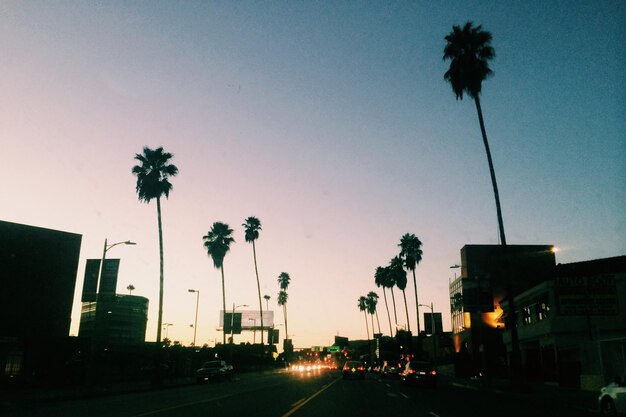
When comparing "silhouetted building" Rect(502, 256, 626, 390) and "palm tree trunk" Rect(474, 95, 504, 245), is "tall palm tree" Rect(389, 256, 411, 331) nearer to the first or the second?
"silhouetted building" Rect(502, 256, 626, 390)

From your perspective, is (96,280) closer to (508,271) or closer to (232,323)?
(508,271)

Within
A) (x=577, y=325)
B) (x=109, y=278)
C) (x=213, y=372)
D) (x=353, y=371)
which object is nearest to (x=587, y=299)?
(x=577, y=325)

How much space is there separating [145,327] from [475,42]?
17222 centimetres

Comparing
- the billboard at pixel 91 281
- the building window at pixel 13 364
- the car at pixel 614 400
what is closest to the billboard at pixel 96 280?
the billboard at pixel 91 281

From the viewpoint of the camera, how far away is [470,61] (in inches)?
1329

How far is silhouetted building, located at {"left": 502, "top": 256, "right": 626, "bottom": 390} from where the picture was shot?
85.4ft

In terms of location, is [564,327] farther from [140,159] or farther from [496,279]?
[496,279]

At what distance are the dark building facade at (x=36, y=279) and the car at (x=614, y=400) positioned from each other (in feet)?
134

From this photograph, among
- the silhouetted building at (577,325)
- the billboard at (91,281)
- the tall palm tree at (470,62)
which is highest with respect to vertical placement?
the tall palm tree at (470,62)

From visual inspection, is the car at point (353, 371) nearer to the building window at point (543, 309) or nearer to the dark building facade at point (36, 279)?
the building window at point (543, 309)

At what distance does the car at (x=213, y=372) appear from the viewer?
143ft

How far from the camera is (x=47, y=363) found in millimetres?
39719

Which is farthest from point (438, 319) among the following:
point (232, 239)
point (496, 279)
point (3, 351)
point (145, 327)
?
point (145, 327)

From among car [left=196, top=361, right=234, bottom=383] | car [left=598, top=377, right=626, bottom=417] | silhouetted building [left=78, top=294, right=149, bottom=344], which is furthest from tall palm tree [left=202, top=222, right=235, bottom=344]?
silhouetted building [left=78, top=294, right=149, bottom=344]
